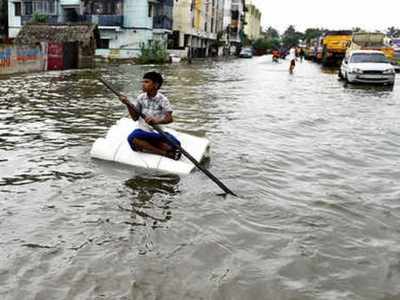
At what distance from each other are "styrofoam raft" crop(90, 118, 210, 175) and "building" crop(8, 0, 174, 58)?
125ft

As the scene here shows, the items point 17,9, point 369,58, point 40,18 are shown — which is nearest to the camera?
point 369,58

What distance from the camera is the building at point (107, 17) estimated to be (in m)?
44.6

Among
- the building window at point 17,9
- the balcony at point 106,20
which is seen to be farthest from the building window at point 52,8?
the building window at point 17,9

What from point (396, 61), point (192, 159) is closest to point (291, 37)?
point (396, 61)

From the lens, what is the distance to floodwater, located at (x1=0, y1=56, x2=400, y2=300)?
416cm

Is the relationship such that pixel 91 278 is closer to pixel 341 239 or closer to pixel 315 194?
pixel 341 239

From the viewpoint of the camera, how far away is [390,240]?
521 cm

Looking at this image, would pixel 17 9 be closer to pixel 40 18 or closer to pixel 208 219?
pixel 40 18

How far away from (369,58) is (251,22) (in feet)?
354

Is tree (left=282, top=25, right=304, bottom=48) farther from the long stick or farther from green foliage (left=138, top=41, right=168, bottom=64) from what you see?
the long stick

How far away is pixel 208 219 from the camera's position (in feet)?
18.4

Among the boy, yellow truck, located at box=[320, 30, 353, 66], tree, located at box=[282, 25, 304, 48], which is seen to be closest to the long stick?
the boy

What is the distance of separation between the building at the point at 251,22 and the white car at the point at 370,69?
3806 inches

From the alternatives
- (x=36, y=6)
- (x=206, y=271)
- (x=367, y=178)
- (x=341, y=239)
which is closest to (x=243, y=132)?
(x=367, y=178)
